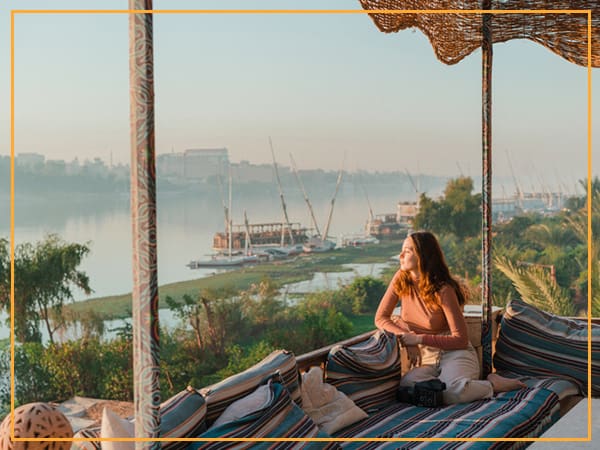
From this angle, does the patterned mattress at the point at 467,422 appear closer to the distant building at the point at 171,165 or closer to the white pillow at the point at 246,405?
the white pillow at the point at 246,405

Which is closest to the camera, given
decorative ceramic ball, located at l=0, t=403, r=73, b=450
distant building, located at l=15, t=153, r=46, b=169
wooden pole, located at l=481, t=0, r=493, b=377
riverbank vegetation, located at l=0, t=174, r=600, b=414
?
decorative ceramic ball, located at l=0, t=403, r=73, b=450

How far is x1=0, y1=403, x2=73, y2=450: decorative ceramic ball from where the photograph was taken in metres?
1.92

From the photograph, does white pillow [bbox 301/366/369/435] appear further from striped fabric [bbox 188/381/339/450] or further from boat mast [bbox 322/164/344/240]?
boat mast [bbox 322/164/344/240]

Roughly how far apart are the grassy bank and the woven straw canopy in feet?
28.7

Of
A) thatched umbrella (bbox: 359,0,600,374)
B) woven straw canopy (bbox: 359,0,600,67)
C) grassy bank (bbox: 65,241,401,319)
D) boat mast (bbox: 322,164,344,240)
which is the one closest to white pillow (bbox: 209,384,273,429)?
thatched umbrella (bbox: 359,0,600,374)

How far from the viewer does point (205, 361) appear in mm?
12508

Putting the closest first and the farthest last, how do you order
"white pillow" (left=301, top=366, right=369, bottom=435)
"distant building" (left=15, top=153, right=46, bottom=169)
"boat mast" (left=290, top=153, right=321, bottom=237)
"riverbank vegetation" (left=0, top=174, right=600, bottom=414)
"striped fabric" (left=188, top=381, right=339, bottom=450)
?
"striped fabric" (left=188, top=381, right=339, bottom=450)
"white pillow" (left=301, top=366, right=369, bottom=435)
"riverbank vegetation" (left=0, top=174, right=600, bottom=414)
"distant building" (left=15, top=153, right=46, bottom=169)
"boat mast" (left=290, top=153, right=321, bottom=237)

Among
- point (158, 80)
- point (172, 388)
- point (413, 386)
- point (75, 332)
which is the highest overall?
point (158, 80)

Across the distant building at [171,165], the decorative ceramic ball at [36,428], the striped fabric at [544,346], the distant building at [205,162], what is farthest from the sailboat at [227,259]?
the decorative ceramic ball at [36,428]

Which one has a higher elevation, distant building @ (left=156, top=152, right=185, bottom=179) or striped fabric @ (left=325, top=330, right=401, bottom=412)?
distant building @ (left=156, top=152, right=185, bottom=179)

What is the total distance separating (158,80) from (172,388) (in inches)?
184

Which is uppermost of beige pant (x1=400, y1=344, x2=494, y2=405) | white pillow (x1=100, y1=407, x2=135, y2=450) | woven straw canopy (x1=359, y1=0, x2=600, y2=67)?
woven straw canopy (x1=359, y1=0, x2=600, y2=67)

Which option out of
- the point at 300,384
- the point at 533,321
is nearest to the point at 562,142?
the point at 533,321

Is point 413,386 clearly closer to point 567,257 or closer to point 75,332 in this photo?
point 75,332
